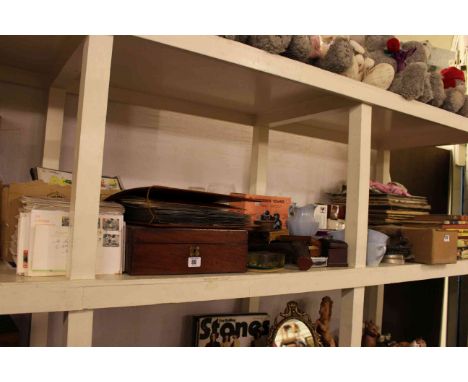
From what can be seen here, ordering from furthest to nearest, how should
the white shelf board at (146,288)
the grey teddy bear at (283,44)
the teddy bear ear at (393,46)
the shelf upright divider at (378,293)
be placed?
the shelf upright divider at (378,293) → the teddy bear ear at (393,46) → the grey teddy bear at (283,44) → the white shelf board at (146,288)

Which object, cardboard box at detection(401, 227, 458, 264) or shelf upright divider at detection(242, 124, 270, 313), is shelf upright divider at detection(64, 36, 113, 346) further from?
cardboard box at detection(401, 227, 458, 264)

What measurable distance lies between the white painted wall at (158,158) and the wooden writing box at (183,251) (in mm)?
540

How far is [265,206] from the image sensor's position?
1351mm

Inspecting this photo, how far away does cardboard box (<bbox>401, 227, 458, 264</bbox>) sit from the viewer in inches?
52.0

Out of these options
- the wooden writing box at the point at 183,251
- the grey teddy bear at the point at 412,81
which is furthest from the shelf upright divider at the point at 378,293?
the wooden writing box at the point at 183,251

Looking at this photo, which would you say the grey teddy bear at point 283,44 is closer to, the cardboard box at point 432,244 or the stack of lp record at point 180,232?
the stack of lp record at point 180,232

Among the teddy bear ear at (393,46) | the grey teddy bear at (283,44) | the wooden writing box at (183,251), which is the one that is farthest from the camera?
the teddy bear ear at (393,46)

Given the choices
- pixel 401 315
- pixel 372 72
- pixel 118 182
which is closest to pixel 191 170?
pixel 118 182

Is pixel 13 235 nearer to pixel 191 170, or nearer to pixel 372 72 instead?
pixel 191 170

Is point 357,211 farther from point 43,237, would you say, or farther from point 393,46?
point 43,237

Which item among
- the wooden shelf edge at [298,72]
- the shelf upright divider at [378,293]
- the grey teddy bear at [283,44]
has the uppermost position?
the grey teddy bear at [283,44]

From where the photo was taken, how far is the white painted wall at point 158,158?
1.19m

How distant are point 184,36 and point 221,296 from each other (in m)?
0.54

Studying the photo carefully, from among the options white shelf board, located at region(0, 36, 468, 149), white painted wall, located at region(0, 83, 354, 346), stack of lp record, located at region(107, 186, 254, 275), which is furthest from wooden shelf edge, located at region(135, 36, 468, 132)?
white painted wall, located at region(0, 83, 354, 346)
